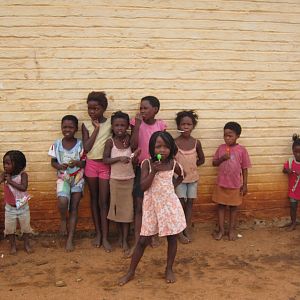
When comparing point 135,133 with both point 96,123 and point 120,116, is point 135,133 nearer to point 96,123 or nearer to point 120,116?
point 120,116

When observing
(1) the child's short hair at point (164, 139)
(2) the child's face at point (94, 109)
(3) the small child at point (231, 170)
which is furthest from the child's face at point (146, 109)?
(3) the small child at point (231, 170)

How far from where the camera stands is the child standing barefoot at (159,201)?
3.45 m

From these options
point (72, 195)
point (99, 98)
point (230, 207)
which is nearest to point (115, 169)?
point (72, 195)

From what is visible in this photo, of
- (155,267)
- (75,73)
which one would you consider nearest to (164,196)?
(155,267)

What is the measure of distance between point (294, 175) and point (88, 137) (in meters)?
2.60

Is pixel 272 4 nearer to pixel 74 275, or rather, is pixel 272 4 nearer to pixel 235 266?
pixel 235 266

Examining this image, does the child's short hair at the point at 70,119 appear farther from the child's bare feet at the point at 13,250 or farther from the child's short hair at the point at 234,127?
the child's short hair at the point at 234,127

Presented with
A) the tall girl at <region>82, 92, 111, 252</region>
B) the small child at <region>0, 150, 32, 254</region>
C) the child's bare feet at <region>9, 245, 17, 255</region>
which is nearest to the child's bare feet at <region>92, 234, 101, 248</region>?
the tall girl at <region>82, 92, 111, 252</region>

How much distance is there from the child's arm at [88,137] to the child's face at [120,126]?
0.24 metres

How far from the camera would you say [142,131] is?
4.38m

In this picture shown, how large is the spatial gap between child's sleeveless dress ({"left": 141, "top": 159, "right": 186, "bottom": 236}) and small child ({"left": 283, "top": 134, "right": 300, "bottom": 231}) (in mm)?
2040

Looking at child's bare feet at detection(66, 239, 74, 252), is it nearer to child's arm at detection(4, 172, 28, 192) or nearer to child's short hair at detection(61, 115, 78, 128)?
child's arm at detection(4, 172, 28, 192)

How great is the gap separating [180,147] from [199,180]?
57 centimetres

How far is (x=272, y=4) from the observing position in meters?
4.77
